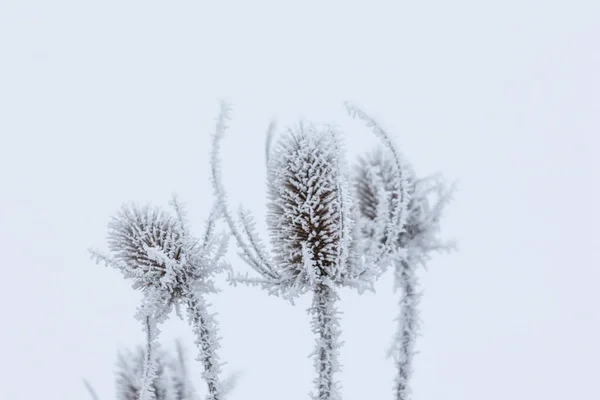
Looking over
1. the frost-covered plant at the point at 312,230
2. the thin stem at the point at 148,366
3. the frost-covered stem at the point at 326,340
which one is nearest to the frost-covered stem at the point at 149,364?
the thin stem at the point at 148,366

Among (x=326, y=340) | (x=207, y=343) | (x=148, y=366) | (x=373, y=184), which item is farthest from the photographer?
(x=373, y=184)

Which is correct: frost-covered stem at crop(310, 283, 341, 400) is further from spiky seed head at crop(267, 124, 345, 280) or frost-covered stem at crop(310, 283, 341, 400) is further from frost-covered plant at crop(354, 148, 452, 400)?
frost-covered plant at crop(354, 148, 452, 400)

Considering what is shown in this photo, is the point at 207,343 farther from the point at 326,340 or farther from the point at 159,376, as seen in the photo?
the point at 326,340

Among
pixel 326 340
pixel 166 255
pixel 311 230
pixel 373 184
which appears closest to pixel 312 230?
pixel 311 230

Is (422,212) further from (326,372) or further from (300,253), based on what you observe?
(326,372)

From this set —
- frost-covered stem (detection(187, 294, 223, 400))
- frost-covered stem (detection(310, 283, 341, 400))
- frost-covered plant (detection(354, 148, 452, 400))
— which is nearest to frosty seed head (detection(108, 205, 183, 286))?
frost-covered stem (detection(187, 294, 223, 400))

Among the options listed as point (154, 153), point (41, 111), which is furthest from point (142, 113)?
point (154, 153)
